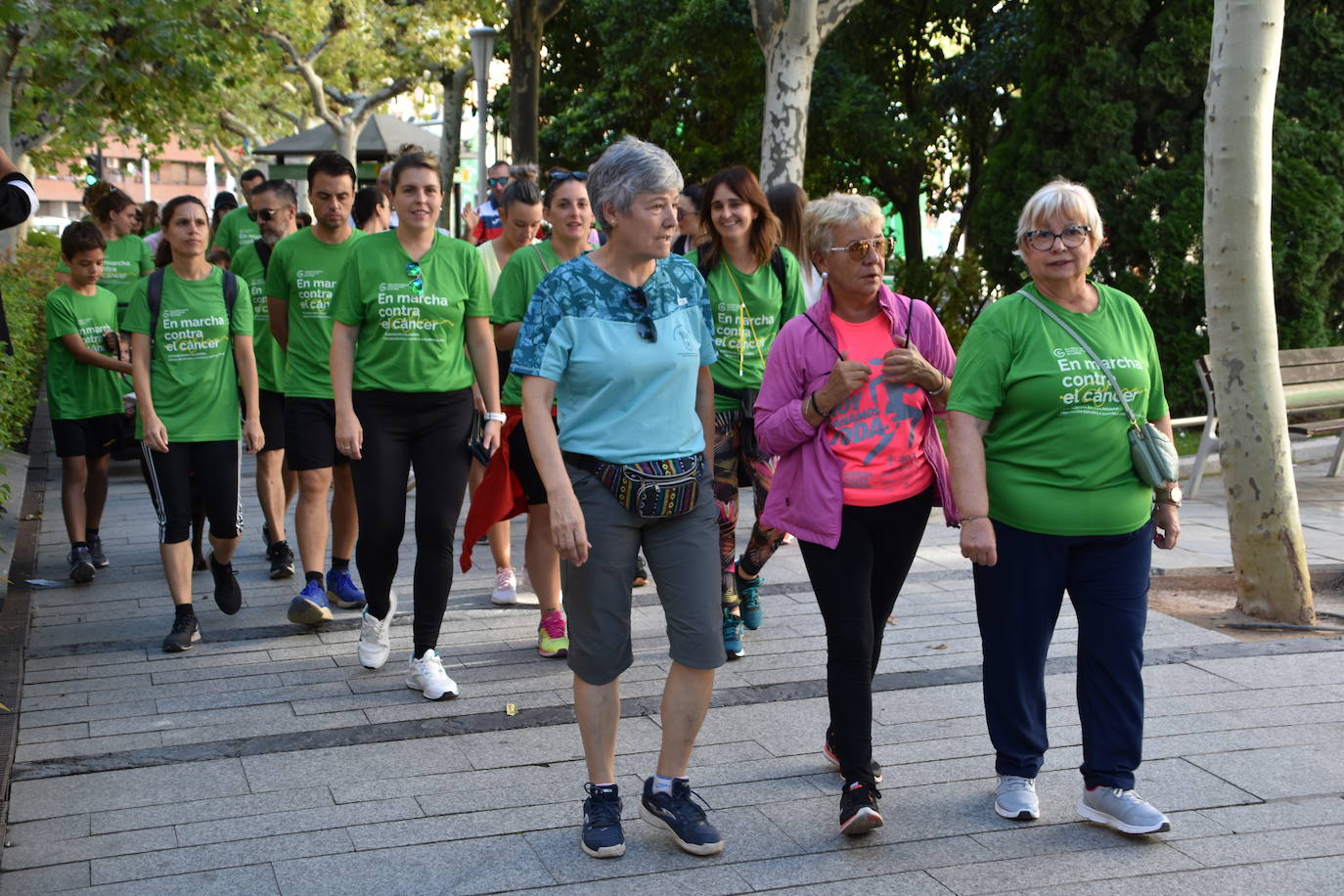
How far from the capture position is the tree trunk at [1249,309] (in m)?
6.36

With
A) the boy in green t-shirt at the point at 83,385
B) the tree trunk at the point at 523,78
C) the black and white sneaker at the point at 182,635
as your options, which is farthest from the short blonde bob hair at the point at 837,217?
the tree trunk at the point at 523,78

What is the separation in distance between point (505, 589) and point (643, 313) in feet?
11.3

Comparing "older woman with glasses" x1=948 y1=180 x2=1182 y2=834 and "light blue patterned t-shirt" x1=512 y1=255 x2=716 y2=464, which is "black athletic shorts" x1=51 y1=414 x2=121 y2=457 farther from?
"older woman with glasses" x1=948 y1=180 x2=1182 y2=834

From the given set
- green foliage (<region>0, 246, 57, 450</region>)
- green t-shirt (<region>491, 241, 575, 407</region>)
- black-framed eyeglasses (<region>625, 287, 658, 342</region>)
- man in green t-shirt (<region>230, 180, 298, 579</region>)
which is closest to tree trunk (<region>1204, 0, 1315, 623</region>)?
green t-shirt (<region>491, 241, 575, 407</region>)

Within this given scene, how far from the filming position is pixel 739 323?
5969 millimetres

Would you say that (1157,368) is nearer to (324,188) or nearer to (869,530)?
(869,530)

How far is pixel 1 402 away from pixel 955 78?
502 inches

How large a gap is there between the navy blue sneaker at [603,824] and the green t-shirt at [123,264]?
7.62 m

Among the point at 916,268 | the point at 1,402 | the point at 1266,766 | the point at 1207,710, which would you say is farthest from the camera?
the point at 916,268

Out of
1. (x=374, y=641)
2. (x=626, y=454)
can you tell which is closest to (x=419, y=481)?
(x=374, y=641)

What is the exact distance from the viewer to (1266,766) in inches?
184

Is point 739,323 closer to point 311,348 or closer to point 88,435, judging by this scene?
point 311,348

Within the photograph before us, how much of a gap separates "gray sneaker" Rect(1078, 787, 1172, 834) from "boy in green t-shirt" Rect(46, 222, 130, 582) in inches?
226

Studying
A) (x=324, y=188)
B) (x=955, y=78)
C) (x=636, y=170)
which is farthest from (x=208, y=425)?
(x=955, y=78)
